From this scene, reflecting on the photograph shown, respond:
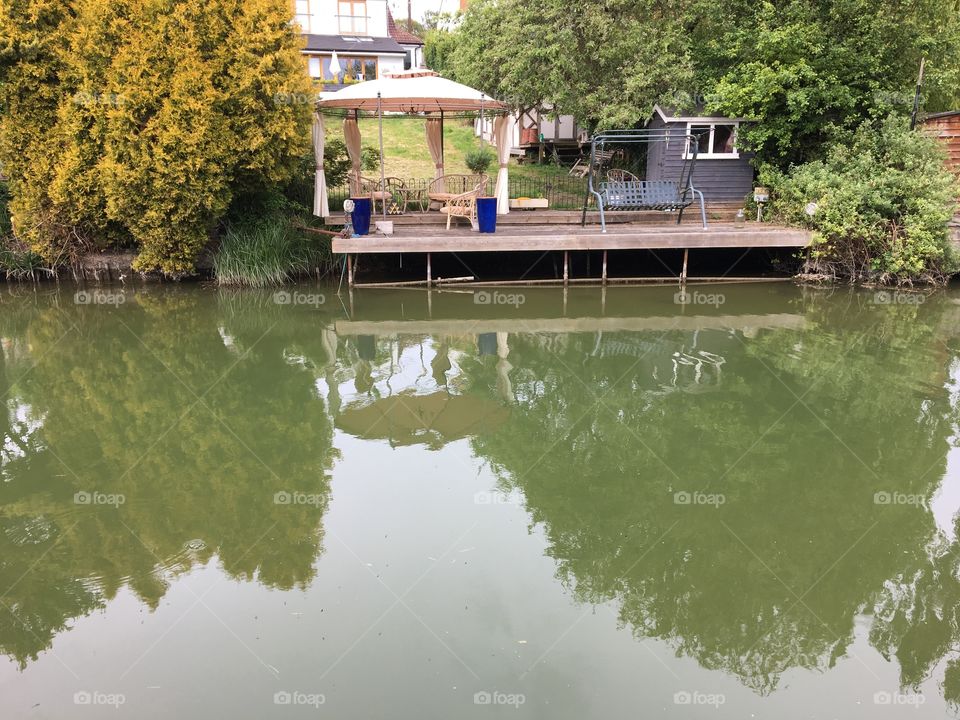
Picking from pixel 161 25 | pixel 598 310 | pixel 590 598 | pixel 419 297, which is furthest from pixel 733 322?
pixel 161 25

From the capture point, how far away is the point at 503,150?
42.1 feet

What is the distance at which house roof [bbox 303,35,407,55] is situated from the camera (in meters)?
30.7

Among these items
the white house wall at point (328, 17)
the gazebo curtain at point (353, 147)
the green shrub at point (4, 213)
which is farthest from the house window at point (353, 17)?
the green shrub at point (4, 213)

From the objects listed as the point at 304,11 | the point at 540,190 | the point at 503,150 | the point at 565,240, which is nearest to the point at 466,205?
the point at 503,150

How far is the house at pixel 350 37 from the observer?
3089cm

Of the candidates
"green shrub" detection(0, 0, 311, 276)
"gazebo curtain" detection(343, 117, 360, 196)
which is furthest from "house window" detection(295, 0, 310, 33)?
"green shrub" detection(0, 0, 311, 276)

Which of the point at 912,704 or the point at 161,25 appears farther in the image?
the point at 161,25

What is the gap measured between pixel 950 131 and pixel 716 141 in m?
4.06

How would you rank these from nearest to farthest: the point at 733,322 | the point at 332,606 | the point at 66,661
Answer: the point at 66,661 → the point at 332,606 → the point at 733,322

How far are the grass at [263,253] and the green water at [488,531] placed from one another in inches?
133

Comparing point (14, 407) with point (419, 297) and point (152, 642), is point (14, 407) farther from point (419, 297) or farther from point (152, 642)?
point (419, 297)

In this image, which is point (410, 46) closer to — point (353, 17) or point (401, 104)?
point (353, 17)

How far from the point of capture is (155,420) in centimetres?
714

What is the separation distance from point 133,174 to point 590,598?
33.1 ft
